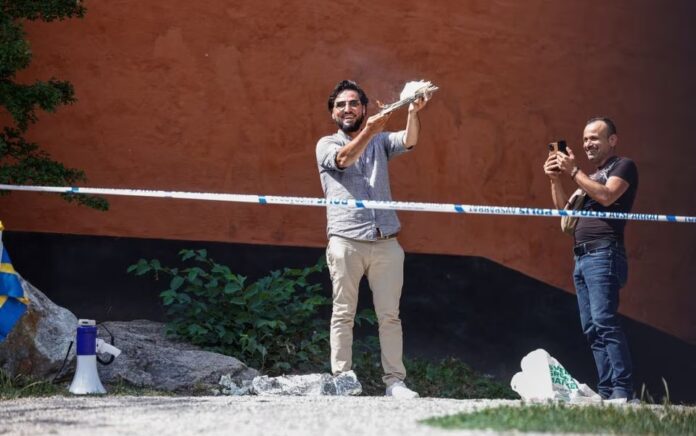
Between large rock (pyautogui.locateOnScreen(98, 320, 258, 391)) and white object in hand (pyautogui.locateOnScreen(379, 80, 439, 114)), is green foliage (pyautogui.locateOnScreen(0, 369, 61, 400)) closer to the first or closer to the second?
large rock (pyautogui.locateOnScreen(98, 320, 258, 391))

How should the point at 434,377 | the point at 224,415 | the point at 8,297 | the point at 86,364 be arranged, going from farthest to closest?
the point at 434,377, the point at 86,364, the point at 8,297, the point at 224,415

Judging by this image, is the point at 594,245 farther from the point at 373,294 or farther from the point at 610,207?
the point at 373,294

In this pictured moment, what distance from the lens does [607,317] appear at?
591cm

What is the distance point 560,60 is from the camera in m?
8.26

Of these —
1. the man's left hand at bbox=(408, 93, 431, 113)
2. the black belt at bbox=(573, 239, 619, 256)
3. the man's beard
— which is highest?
the man's left hand at bbox=(408, 93, 431, 113)

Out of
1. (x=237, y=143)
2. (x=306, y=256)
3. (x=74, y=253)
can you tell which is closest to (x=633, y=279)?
(x=306, y=256)

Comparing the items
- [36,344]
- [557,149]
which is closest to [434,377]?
[557,149]

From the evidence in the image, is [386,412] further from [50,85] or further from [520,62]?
[520,62]

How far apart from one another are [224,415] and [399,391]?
1324 millimetres

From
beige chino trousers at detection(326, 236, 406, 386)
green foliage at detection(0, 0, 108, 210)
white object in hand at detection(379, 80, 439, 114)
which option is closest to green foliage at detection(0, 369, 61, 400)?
green foliage at detection(0, 0, 108, 210)

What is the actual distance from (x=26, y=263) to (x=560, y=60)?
12.5 feet

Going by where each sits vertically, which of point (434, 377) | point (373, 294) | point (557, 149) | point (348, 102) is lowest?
point (434, 377)

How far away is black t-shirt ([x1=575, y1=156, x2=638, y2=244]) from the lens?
19.8 feet

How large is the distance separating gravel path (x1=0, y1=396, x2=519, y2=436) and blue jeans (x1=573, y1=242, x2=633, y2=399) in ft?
2.51
